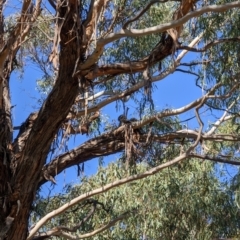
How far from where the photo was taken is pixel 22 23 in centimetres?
385

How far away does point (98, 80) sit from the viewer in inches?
199

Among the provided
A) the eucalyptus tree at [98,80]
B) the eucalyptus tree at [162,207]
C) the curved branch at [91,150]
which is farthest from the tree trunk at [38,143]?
the eucalyptus tree at [162,207]

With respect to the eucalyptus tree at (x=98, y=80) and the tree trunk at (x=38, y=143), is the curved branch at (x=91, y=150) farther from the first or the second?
the tree trunk at (x=38, y=143)

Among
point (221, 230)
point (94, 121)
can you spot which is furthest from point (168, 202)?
point (94, 121)

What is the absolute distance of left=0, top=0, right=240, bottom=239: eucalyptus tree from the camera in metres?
3.67

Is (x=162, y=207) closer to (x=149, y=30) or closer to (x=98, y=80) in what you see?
(x=98, y=80)

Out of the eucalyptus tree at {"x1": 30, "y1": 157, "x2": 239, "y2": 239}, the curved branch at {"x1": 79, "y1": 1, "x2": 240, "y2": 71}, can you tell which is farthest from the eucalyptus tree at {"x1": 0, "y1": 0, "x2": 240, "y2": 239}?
the eucalyptus tree at {"x1": 30, "y1": 157, "x2": 239, "y2": 239}

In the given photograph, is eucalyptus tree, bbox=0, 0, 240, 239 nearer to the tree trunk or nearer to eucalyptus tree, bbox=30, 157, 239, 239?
the tree trunk

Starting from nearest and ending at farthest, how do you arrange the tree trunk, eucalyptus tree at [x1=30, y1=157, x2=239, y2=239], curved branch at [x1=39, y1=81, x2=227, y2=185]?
the tree trunk < curved branch at [x1=39, y1=81, x2=227, y2=185] < eucalyptus tree at [x1=30, y1=157, x2=239, y2=239]

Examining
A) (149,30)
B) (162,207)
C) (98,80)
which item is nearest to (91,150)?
(98,80)

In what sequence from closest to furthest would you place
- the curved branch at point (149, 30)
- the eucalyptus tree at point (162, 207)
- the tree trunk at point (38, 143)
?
the curved branch at point (149, 30) < the tree trunk at point (38, 143) < the eucalyptus tree at point (162, 207)

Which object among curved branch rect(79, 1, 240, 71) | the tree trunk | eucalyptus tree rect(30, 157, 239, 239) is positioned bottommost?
the tree trunk

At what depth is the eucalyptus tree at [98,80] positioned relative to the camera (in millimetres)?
3670

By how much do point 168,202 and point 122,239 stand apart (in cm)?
79
